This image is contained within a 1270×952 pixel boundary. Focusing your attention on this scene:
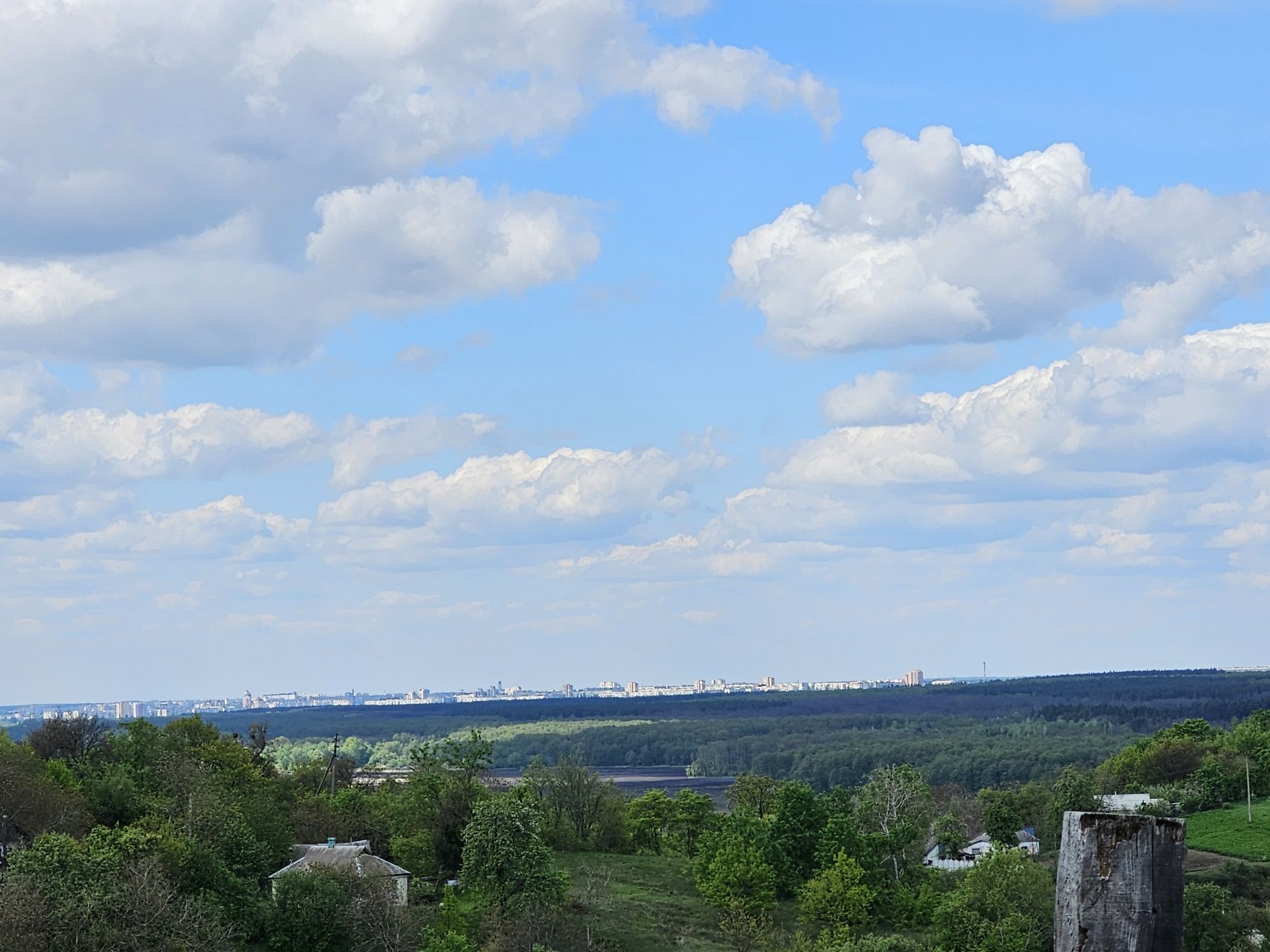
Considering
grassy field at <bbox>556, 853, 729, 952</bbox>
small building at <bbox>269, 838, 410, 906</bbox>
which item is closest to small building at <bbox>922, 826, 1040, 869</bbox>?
grassy field at <bbox>556, 853, 729, 952</bbox>

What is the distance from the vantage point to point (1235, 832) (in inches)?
4075

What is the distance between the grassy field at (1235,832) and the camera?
95062 millimetres

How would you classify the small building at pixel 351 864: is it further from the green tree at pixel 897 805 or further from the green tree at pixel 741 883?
the green tree at pixel 897 805

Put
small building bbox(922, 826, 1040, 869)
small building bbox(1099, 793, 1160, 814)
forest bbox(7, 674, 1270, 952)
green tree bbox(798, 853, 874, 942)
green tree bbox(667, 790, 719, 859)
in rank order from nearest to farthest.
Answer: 1. forest bbox(7, 674, 1270, 952)
2. green tree bbox(798, 853, 874, 942)
3. green tree bbox(667, 790, 719, 859)
4. small building bbox(1099, 793, 1160, 814)
5. small building bbox(922, 826, 1040, 869)

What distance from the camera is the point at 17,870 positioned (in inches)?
2251

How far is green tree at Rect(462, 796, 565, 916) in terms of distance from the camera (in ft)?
247

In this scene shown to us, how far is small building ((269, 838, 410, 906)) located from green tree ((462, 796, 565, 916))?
3.74m

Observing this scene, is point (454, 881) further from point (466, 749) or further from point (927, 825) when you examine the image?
point (927, 825)

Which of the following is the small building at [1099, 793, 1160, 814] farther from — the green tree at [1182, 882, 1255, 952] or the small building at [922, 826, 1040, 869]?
the green tree at [1182, 882, 1255, 952]

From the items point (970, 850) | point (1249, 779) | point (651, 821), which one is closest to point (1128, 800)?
point (1249, 779)

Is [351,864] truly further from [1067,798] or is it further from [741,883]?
[1067,798]

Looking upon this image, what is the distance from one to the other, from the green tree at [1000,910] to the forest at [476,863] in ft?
0.46

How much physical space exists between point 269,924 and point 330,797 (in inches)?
1116

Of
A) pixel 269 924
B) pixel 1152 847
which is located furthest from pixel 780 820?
pixel 1152 847
